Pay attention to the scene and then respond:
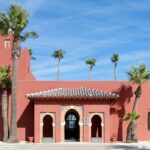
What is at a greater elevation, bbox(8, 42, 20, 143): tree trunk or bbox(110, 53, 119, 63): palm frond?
bbox(110, 53, 119, 63): palm frond

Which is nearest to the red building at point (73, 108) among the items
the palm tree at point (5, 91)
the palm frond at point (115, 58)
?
the palm tree at point (5, 91)

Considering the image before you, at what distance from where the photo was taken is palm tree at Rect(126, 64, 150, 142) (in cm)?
4140

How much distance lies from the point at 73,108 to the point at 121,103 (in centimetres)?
Result: 491

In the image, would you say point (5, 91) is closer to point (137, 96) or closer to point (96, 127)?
point (96, 127)

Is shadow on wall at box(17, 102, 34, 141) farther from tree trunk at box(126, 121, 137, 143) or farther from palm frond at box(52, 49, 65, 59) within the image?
palm frond at box(52, 49, 65, 59)

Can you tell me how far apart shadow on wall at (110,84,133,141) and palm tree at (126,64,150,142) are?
1360 millimetres

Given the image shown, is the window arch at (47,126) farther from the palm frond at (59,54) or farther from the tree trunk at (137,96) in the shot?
the palm frond at (59,54)

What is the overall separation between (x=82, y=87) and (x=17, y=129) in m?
7.24

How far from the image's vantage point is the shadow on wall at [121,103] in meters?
43.6

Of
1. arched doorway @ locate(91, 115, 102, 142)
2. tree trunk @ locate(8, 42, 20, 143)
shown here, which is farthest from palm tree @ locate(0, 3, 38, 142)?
arched doorway @ locate(91, 115, 102, 142)

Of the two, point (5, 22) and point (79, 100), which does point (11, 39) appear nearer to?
point (5, 22)

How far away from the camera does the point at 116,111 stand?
43688 mm

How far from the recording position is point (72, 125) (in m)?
44.9

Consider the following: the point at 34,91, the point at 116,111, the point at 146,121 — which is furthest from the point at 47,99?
the point at 146,121
